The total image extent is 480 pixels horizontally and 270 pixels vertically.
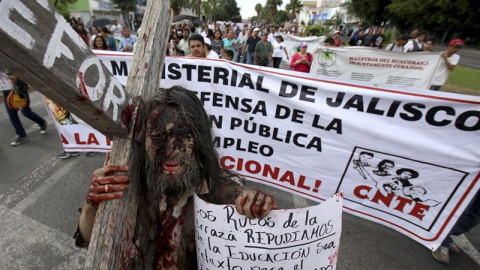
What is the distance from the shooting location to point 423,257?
2436 millimetres

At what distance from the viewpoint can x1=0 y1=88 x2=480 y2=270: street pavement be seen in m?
2.33

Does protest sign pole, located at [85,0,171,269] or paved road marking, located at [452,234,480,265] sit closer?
protest sign pole, located at [85,0,171,269]

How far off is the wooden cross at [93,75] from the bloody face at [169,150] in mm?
99

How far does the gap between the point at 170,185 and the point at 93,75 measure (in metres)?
0.53

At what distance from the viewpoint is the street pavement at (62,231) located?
2.33 m

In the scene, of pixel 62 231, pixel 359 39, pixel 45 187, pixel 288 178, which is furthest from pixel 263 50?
pixel 62 231

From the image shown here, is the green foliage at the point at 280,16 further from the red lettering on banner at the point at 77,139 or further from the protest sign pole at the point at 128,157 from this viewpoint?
the protest sign pole at the point at 128,157

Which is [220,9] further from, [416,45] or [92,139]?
[92,139]

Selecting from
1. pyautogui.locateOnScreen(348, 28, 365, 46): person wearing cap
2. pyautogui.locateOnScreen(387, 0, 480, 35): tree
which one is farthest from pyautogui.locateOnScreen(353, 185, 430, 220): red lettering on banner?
pyautogui.locateOnScreen(387, 0, 480, 35): tree

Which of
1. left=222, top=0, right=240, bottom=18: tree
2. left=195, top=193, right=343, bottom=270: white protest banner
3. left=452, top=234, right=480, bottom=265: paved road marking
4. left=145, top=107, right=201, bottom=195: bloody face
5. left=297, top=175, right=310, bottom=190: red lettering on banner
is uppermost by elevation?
left=222, top=0, right=240, bottom=18: tree

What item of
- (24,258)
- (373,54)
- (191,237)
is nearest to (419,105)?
(191,237)

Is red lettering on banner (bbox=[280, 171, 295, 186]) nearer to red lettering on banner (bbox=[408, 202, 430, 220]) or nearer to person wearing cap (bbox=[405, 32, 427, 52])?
red lettering on banner (bbox=[408, 202, 430, 220])

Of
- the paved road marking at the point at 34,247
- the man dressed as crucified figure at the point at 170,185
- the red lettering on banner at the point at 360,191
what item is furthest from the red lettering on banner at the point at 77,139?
the red lettering on banner at the point at 360,191

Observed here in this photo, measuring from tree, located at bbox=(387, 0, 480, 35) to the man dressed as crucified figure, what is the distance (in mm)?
35381
